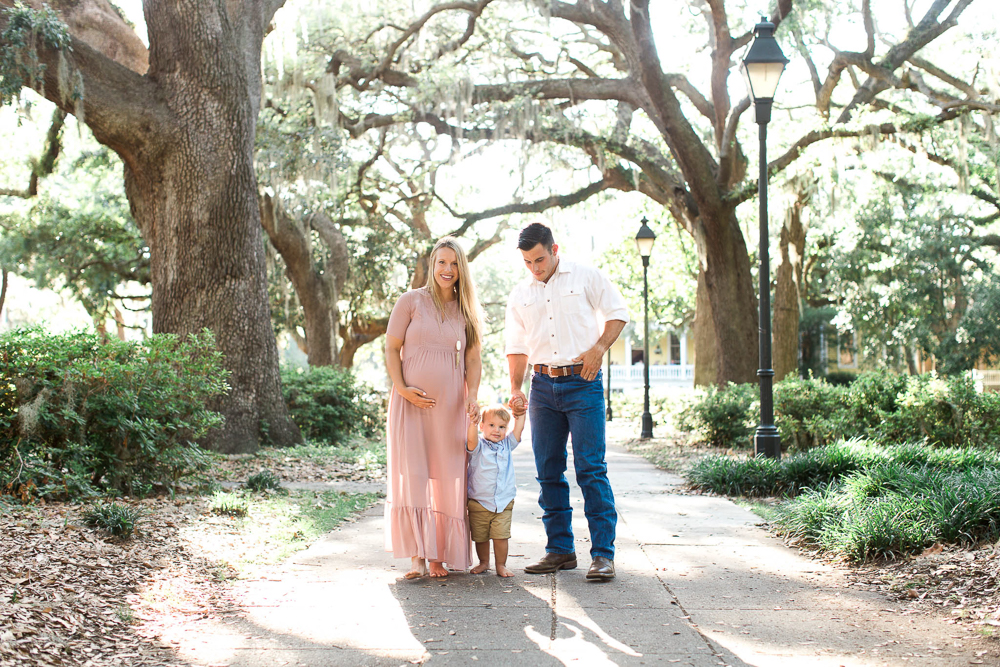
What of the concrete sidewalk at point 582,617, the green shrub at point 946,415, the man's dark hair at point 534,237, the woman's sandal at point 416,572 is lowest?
the concrete sidewalk at point 582,617

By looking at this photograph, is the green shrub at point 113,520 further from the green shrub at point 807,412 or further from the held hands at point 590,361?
the green shrub at point 807,412

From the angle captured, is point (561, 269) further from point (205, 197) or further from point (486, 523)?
point (205, 197)

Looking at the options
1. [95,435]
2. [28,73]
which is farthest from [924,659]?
[28,73]

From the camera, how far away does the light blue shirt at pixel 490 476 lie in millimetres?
4852

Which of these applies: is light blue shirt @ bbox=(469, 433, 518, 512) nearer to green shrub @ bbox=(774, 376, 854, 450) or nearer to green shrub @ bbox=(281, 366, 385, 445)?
green shrub @ bbox=(774, 376, 854, 450)

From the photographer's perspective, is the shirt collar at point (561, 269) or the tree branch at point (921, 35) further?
the tree branch at point (921, 35)

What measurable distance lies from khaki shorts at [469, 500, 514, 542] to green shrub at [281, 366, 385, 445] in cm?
812

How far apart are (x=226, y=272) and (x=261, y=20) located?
3615mm

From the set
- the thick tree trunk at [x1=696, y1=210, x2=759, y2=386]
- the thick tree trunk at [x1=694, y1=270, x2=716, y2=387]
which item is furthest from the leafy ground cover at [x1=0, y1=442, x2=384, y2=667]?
the thick tree trunk at [x1=694, y1=270, x2=716, y2=387]

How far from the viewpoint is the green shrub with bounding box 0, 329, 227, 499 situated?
5891mm

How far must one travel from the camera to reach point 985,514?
5.10m

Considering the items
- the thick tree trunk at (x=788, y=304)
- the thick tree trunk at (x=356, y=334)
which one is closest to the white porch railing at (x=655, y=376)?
the thick tree trunk at (x=356, y=334)

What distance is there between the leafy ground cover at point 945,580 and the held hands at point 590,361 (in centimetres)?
177

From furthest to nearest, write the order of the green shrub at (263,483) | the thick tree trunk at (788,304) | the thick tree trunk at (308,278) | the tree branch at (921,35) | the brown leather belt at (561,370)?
the thick tree trunk at (788,304) → the thick tree trunk at (308,278) → the tree branch at (921,35) → the green shrub at (263,483) → the brown leather belt at (561,370)
